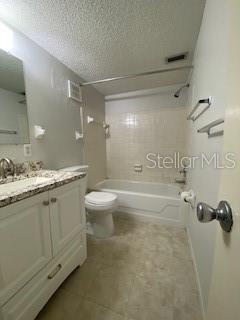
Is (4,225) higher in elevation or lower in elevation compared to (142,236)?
higher

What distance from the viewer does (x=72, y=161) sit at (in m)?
2.03

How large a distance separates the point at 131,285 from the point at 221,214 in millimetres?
1205

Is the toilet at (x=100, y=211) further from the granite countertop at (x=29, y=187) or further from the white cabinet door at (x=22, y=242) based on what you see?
the white cabinet door at (x=22, y=242)

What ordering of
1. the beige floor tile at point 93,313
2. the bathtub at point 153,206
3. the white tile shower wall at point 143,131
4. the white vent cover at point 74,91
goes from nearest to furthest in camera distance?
1. the beige floor tile at point 93,313
2. the white vent cover at point 74,91
3. the bathtub at point 153,206
4. the white tile shower wall at point 143,131

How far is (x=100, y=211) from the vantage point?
1.73 metres

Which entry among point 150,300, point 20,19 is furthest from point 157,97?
point 150,300

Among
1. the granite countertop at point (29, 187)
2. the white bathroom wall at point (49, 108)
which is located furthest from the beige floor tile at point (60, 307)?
the white bathroom wall at point (49, 108)

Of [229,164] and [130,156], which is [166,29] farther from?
[130,156]

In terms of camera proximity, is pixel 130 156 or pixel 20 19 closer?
pixel 20 19

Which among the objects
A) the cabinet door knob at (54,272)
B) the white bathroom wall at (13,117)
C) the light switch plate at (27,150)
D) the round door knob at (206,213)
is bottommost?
the cabinet door knob at (54,272)

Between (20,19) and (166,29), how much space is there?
1.25 m

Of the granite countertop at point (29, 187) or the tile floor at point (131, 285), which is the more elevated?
the granite countertop at point (29, 187)

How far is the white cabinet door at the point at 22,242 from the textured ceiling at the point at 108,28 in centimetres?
141

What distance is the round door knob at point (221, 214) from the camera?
1.25 feet
